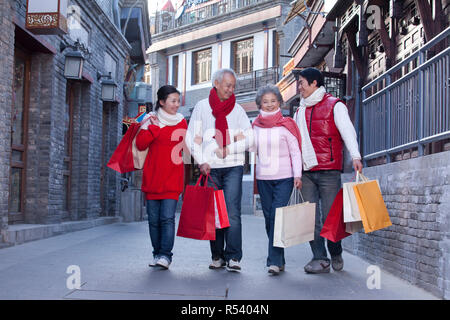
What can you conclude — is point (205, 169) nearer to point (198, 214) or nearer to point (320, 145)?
point (198, 214)

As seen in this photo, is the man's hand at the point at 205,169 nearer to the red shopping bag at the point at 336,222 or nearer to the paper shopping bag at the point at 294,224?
the paper shopping bag at the point at 294,224

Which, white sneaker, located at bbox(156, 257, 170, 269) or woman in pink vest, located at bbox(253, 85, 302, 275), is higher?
woman in pink vest, located at bbox(253, 85, 302, 275)

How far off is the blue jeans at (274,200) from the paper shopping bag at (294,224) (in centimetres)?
31

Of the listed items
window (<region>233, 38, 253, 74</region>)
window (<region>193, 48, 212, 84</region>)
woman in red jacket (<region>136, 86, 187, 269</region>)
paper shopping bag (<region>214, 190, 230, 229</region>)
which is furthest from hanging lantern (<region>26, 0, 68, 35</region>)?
window (<region>193, 48, 212, 84</region>)

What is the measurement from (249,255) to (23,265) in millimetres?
2753

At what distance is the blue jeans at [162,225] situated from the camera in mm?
5648

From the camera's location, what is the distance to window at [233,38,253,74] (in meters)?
27.1

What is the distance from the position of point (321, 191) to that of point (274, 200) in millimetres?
482

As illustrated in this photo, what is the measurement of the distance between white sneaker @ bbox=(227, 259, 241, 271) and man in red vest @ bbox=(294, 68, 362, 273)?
67 cm

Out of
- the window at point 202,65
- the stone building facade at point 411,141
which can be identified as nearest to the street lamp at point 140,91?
the window at point 202,65

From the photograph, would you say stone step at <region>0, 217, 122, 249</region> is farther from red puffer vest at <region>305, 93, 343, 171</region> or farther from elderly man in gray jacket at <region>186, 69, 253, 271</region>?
red puffer vest at <region>305, 93, 343, 171</region>

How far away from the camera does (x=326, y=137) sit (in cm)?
547

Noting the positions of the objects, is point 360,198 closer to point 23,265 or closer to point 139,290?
point 139,290

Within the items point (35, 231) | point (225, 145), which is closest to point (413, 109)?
point (225, 145)
